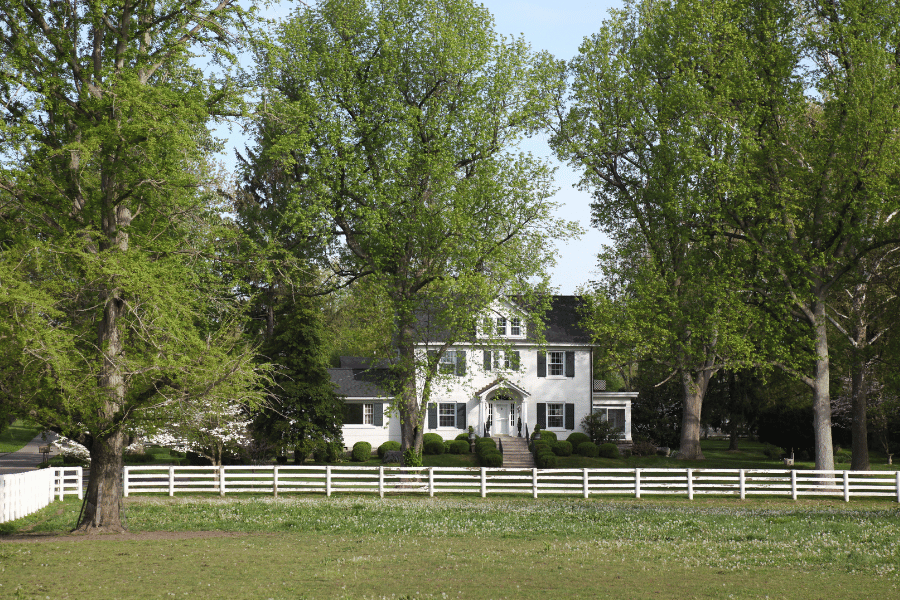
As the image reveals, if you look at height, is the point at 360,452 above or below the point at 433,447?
below

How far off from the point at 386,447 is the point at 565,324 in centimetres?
1296

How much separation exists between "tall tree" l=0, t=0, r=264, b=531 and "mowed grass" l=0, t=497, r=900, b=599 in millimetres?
3072

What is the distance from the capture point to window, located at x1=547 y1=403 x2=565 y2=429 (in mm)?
49656

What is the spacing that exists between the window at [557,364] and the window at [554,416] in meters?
1.88

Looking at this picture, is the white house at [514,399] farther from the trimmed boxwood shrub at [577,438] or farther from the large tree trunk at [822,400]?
the large tree trunk at [822,400]

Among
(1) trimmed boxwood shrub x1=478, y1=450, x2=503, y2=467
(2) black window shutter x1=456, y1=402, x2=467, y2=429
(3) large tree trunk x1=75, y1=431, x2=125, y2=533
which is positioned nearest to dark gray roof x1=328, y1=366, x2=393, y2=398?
(2) black window shutter x1=456, y1=402, x2=467, y2=429

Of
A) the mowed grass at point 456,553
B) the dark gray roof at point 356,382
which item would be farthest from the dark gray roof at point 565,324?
the mowed grass at point 456,553

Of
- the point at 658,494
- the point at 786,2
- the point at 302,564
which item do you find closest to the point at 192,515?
the point at 302,564

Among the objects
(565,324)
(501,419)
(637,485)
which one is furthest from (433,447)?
(637,485)

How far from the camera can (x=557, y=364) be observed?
5031cm

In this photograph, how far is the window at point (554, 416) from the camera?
49656 millimetres

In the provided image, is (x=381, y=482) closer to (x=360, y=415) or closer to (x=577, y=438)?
(x=577, y=438)

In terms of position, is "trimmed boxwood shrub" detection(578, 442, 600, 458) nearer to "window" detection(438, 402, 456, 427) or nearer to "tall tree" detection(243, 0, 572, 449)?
"window" detection(438, 402, 456, 427)

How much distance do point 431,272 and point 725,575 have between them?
20.0m
